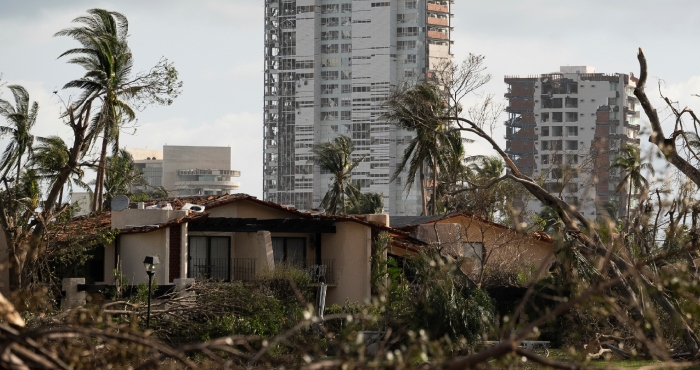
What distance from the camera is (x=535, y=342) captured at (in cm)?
2655

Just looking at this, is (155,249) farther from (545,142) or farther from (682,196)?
(545,142)

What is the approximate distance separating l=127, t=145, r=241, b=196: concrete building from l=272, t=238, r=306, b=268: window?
113131mm

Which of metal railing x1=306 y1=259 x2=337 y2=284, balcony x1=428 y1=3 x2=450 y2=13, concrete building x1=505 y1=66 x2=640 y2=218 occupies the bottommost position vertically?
metal railing x1=306 y1=259 x2=337 y2=284

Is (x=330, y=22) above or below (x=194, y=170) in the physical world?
above

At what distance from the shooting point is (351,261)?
34.7m

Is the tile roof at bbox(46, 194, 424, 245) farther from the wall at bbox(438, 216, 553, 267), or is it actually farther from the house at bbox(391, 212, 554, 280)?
the wall at bbox(438, 216, 553, 267)

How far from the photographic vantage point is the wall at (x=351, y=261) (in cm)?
3425

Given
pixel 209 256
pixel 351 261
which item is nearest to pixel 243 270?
pixel 209 256

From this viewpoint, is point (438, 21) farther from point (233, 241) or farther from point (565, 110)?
point (233, 241)

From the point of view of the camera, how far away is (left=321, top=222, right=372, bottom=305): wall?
112 ft

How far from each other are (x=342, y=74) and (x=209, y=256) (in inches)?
4154

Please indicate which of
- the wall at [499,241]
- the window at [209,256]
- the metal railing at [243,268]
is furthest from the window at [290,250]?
the wall at [499,241]

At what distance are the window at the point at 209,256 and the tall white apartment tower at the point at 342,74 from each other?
10002 cm

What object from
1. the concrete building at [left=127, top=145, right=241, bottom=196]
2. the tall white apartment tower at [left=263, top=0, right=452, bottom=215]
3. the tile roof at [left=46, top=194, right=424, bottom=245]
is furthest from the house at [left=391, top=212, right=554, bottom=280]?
the concrete building at [left=127, top=145, right=241, bottom=196]
